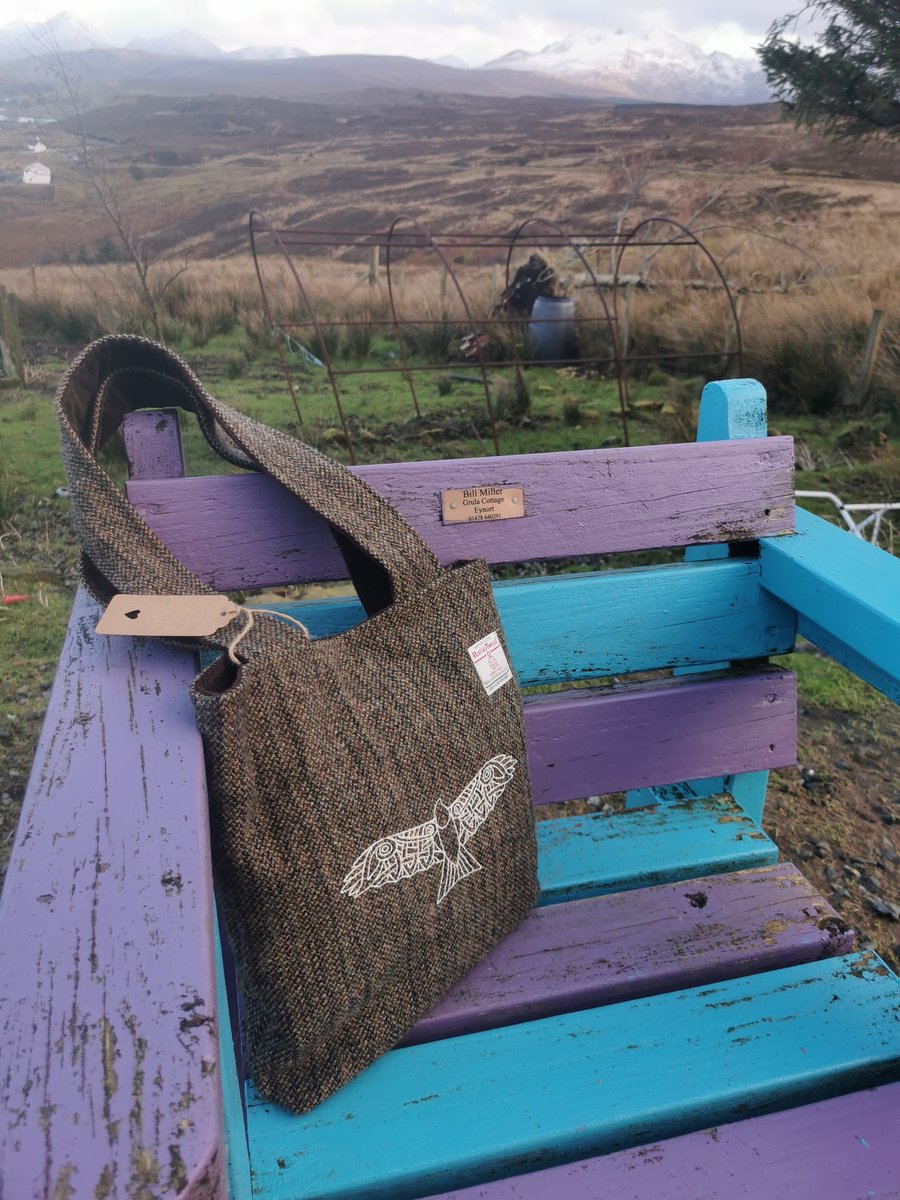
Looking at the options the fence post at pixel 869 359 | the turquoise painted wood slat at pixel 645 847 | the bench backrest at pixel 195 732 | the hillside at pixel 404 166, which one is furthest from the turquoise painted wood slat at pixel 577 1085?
the hillside at pixel 404 166

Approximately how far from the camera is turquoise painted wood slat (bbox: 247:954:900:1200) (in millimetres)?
856

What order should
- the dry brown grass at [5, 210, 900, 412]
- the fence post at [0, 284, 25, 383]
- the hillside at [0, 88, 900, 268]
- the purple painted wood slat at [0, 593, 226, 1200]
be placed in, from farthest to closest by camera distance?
1. the hillside at [0, 88, 900, 268]
2. the dry brown grass at [5, 210, 900, 412]
3. the fence post at [0, 284, 25, 383]
4. the purple painted wood slat at [0, 593, 226, 1200]

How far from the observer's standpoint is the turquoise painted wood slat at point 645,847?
4.21 feet

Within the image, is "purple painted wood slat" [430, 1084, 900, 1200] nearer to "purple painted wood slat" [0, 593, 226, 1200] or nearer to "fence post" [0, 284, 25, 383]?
"purple painted wood slat" [0, 593, 226, 1200]

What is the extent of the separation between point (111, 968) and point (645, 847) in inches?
38.4

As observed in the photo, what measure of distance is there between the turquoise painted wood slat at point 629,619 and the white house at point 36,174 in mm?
5595

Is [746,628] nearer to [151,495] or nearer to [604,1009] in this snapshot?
[604,1009]

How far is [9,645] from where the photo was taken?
3.04m

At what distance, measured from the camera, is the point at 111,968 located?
516 mm

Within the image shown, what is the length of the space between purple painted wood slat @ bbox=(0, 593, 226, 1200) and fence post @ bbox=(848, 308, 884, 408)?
622 centimetres

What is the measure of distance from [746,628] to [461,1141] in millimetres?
818

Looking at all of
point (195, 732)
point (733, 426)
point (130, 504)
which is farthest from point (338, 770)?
point (733, 426)

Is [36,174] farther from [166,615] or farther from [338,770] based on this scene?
[338,770]

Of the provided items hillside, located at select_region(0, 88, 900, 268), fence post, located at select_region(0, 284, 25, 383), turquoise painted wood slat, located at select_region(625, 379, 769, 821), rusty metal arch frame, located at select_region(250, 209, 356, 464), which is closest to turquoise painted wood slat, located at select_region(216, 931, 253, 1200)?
turquoise painted wood slat, located at select_region(625, 379, 769, 821)
